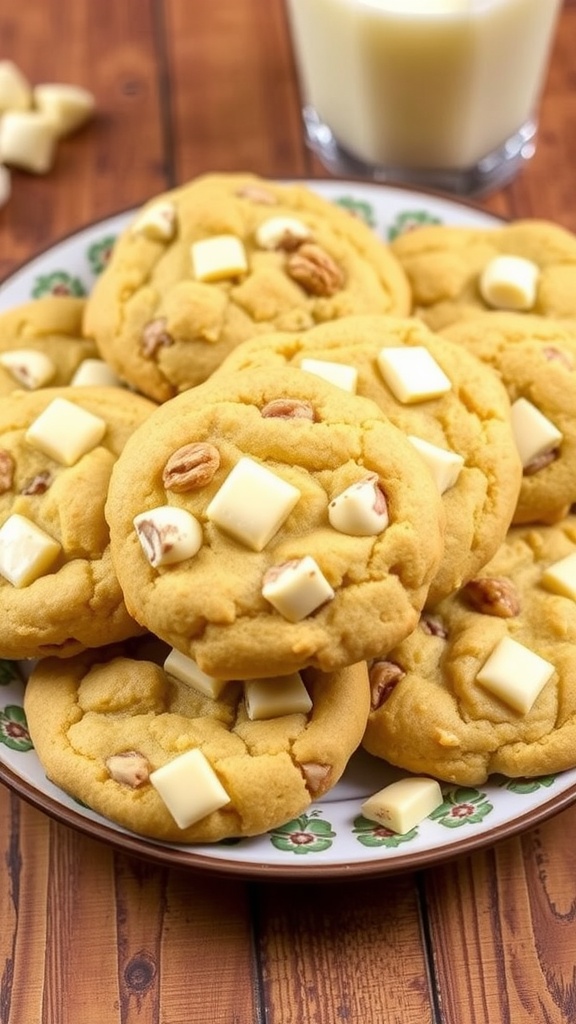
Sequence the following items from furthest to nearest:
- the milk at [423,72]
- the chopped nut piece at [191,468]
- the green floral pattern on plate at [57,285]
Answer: the milk at [423,72] → the green floral pattern on plate at [57,285] → the chopped nut piece at [191,468]

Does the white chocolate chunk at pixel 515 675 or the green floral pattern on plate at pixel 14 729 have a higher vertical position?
the white chocolate chunk at pixel 515 675

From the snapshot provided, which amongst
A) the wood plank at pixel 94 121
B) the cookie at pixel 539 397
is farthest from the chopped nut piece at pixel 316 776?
the wood plank at pixel 94 121

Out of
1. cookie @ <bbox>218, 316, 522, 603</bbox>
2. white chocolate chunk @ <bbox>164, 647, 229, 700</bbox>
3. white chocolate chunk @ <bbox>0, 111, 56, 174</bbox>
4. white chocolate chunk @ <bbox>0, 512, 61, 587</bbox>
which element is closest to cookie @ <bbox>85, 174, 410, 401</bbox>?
cookie @ <bbox>218, 316, 522, 603</bbox>

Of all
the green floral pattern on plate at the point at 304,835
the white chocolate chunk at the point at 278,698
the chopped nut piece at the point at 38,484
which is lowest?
the green floral pattern on plate at the point at 304,835

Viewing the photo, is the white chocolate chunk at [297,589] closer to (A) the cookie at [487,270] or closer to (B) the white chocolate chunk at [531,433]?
(B) the white chocolate chunk at [531,433]

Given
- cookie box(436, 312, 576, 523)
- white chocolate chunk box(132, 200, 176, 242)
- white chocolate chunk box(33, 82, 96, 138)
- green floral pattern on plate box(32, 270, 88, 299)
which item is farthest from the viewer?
white chocolate chunk box(33, 82, 96, 138)

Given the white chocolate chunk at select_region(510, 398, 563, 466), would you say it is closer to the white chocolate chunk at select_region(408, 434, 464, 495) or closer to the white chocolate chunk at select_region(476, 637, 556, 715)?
the white chocolate chunk at select_region(408, 434, 464, 495)

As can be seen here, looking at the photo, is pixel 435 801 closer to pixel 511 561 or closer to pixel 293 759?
pixel 293 759
